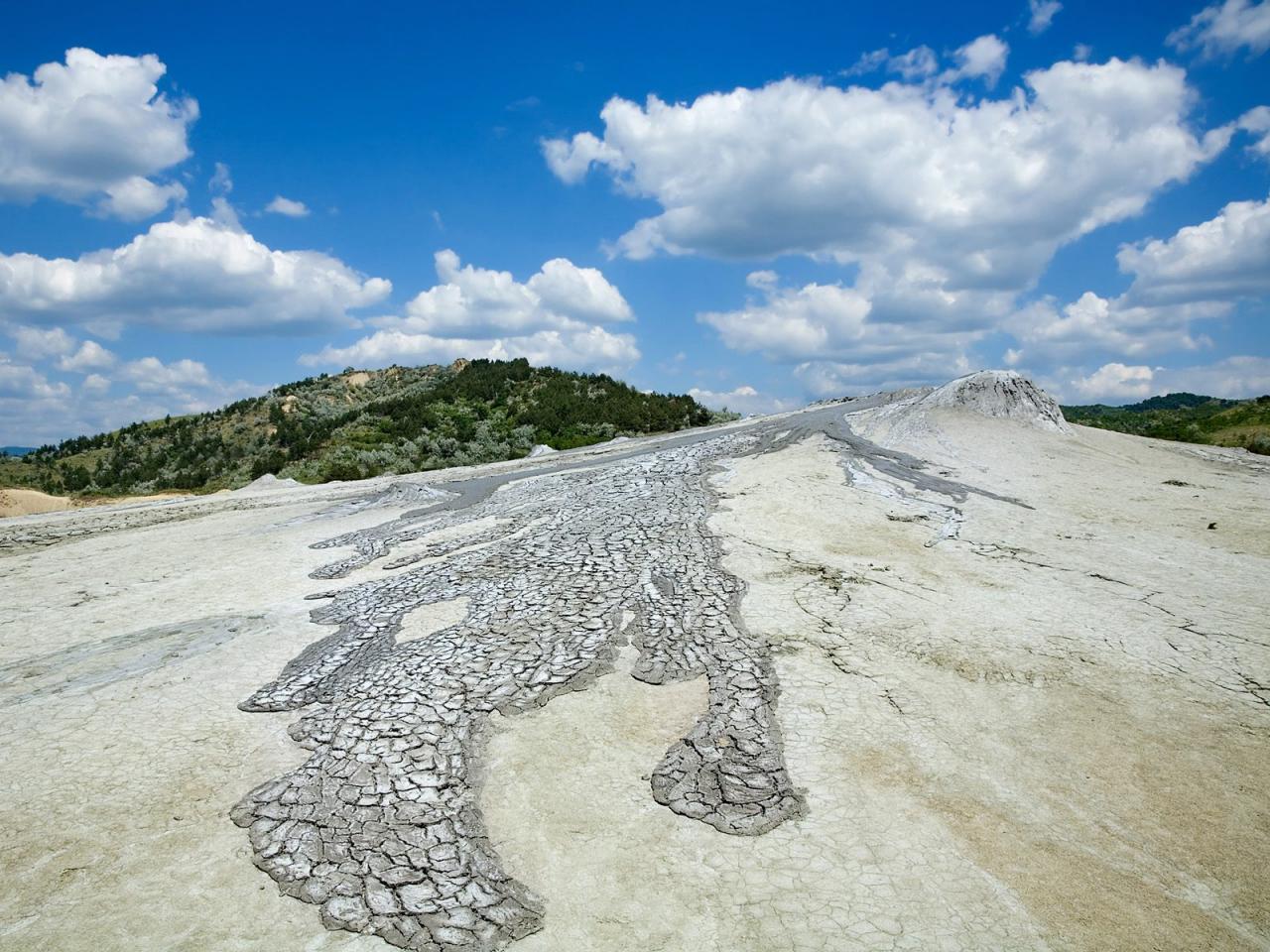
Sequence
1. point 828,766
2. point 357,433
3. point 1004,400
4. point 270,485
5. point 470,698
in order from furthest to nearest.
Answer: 1. point 357,433
2. point 270,485
3. point 1004,400
4. point 470,698
5. point 828,766

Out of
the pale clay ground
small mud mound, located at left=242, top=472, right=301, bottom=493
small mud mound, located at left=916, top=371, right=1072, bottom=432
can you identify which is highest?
small mud mound, located at left=916, top=371, right=1072, bottom=432

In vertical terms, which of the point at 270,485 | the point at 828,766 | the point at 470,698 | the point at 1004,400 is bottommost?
the point at 828,766

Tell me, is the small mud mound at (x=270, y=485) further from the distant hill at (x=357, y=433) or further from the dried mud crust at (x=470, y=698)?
the dried mud crust at (x=470, y=698)

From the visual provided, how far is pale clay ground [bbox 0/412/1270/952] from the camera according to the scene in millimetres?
4508

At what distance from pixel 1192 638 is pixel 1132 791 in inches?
148

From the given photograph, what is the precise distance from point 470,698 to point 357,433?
4324 centimetres

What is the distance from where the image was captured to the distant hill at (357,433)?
40688mm

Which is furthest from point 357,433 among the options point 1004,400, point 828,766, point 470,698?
point 828,766

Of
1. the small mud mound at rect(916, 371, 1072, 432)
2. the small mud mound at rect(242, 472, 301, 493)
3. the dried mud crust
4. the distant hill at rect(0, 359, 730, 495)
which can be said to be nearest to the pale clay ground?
the dried mud crust

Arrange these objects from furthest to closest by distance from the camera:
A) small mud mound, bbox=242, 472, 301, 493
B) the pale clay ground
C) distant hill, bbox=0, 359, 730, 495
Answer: distant hill, bbox=0, 359, 730, 495 → small mud mound, bbox=242, 472, 301, 493 → the pale clay ground

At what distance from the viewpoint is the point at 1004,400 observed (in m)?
23.6

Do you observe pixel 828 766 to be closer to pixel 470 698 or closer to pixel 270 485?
pixel 470 698

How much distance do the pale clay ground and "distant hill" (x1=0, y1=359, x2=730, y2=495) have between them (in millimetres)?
26729

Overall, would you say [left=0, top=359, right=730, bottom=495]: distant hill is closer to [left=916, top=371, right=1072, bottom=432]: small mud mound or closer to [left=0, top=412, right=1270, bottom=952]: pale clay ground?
[left=916, top=371, right=1072, bottom=432]: small mud mound
